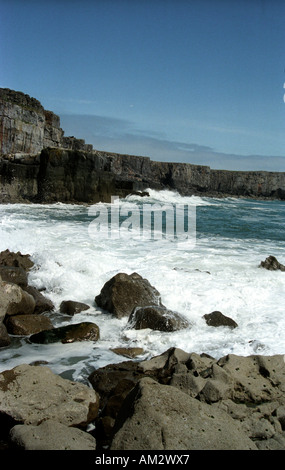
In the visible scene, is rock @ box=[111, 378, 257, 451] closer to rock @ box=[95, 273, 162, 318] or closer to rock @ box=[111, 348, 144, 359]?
rock @ box=[111, 348, 144, 359]

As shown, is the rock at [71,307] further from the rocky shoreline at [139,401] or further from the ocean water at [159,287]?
the rocky shoreline at [139,401]

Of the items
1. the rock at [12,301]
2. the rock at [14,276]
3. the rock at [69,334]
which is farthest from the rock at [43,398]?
the rock at [14,276]

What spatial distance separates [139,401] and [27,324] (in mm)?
2973

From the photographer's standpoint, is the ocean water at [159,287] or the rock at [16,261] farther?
the rock at [16,261]

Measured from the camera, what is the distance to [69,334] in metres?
5.04

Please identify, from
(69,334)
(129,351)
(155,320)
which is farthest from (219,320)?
(69,334)

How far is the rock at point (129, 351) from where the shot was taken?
15.3 feet

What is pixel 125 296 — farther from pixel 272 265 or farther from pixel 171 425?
pixel 272 265

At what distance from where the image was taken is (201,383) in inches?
137

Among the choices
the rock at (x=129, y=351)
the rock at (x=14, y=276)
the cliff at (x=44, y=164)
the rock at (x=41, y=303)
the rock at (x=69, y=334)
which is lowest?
the rock at (x=129, y=351)

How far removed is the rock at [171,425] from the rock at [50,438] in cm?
26

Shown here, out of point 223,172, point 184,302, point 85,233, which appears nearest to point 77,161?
point 85,233

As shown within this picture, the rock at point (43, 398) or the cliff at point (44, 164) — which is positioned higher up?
the cliff at point (44, 164)
